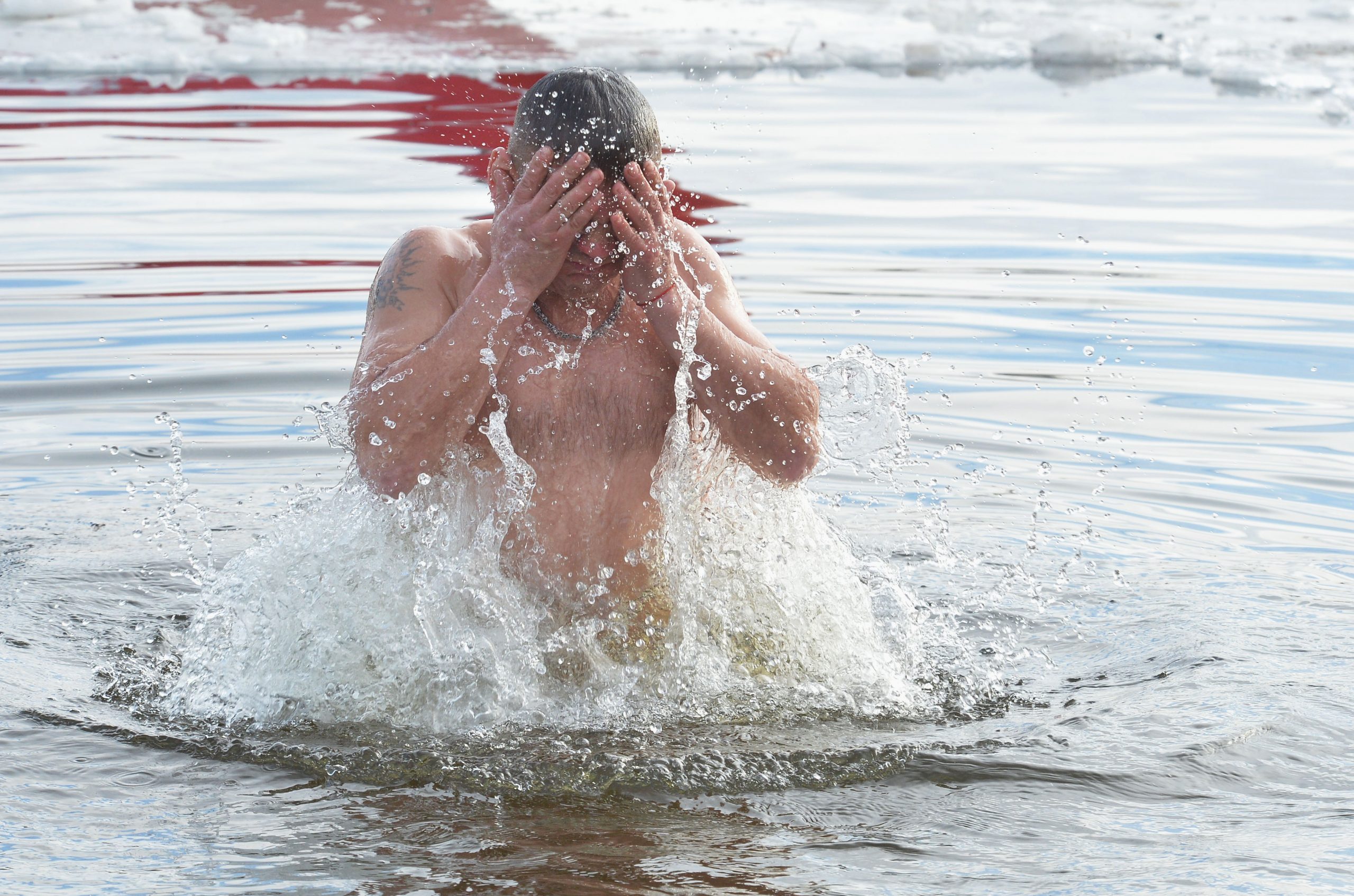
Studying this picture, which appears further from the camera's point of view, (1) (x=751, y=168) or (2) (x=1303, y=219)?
(1) (x=751, y=168)

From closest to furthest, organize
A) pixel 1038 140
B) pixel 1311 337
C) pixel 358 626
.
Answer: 1. pixel 358 626
2. pixel 1311 337
3. pixel 1038 140

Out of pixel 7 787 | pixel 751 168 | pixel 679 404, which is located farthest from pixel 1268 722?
pixel 751 168

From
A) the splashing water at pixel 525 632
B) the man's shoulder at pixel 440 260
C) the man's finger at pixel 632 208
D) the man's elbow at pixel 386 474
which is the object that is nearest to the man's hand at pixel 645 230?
the man's finger at pixel 632 208

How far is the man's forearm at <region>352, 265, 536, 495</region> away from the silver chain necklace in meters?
0.20

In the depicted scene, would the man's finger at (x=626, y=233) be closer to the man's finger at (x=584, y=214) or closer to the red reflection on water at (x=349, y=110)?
the man's finger at (x=584, y=214)

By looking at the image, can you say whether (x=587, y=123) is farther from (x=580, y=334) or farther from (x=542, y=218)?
(x=580, y=334)

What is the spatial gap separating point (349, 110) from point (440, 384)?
10765 mm

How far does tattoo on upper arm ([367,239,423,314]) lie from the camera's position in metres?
4.28

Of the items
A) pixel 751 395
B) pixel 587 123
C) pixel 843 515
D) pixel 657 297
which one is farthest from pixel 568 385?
pixel 843 515

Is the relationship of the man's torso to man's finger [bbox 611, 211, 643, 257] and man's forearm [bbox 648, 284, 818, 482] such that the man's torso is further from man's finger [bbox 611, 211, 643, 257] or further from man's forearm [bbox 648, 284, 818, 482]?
man's finger [bbox 611, 211, 643, 257]

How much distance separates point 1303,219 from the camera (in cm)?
1006

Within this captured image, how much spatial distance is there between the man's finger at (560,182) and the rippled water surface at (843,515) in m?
1.19

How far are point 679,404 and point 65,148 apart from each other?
8949 millimetres

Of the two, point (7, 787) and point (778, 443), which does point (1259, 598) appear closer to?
→ point (778, 443)
